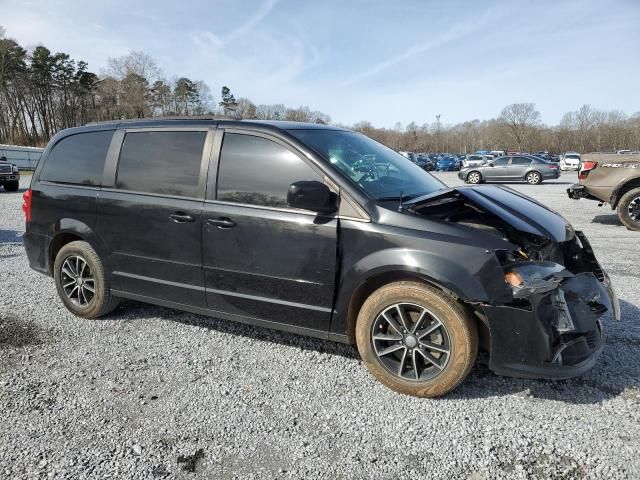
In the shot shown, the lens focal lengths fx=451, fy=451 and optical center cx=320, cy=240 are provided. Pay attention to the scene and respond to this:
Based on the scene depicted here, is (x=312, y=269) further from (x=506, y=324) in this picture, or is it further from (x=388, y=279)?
(x=506, y=324)

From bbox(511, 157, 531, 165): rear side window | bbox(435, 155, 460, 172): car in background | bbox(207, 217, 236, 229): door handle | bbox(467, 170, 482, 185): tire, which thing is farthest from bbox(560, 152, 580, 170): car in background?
bbox(207, 217, 236, 229): door handle

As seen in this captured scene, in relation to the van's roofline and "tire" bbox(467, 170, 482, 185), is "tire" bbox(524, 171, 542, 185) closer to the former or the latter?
"tire" bbox(467, 170, 482, 185)

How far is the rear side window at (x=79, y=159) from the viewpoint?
411 cm

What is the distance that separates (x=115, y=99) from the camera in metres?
63.7

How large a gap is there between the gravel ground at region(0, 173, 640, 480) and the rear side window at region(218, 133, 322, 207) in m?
1.25

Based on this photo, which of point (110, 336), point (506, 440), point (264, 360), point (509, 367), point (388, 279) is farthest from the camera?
point (110, 336)

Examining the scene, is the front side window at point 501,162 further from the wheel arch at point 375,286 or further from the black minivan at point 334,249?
the wheel arch at point 375,286

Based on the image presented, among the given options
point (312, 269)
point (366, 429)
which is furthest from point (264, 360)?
point (366, 429)

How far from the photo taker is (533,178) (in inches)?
976

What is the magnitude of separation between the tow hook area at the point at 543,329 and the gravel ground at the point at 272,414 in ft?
1.01

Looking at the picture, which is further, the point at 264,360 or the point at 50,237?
the point at 50,237

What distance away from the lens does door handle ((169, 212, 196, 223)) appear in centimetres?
350

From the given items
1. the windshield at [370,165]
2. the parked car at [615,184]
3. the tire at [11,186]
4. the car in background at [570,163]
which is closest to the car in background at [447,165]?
the car in background at [570,163]

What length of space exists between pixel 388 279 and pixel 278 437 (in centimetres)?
119
